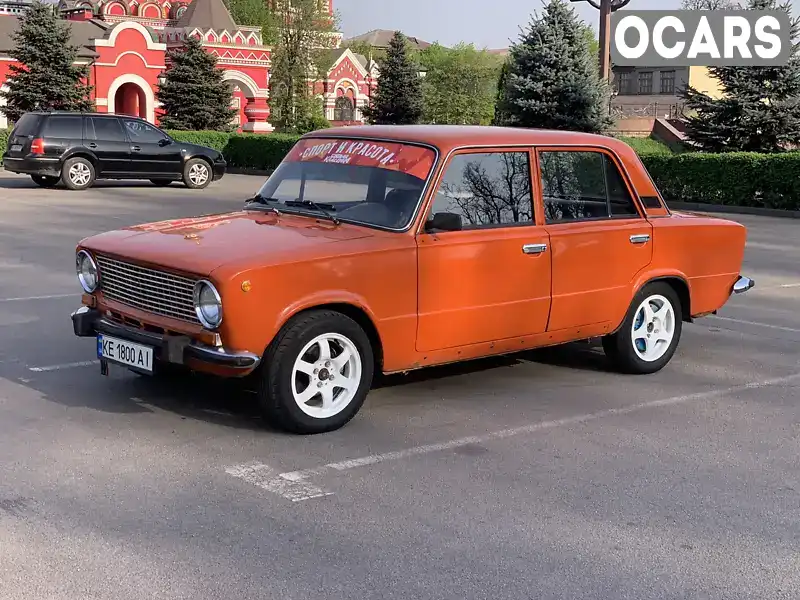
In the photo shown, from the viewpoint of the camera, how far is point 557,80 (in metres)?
31.2

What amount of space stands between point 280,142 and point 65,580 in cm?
3125

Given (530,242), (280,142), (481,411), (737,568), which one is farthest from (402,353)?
(280,142)

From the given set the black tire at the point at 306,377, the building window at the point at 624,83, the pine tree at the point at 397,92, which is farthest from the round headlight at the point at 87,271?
the building window at the point at 624,83

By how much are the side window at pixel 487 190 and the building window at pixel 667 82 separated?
94529 mm

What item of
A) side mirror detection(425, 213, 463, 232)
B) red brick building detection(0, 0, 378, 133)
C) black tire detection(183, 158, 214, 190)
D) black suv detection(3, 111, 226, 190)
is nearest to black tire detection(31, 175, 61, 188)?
black suv detection(3, 111, 226, 190)

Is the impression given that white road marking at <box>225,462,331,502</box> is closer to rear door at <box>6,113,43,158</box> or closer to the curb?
the curb

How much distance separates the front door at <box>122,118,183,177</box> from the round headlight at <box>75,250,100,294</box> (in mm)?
18642

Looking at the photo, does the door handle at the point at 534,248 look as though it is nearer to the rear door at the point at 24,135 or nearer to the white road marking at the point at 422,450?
the white road marking at the point at 422,450

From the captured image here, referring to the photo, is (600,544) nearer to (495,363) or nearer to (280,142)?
(495,363)

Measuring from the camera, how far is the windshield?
6500 mm

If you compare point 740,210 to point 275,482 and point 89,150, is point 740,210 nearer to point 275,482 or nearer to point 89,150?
point 89,150

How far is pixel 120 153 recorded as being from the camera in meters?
24.4

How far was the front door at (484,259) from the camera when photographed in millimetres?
6406

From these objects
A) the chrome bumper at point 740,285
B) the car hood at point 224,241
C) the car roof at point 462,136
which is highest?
the car roof at point 462,136
